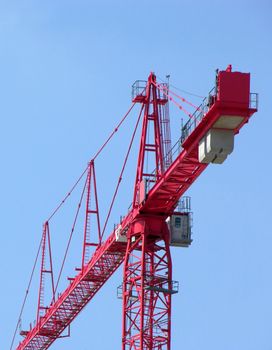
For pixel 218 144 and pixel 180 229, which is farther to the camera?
pixel 180 229

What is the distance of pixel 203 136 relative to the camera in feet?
267

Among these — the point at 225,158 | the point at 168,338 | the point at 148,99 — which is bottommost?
the point at 168,338

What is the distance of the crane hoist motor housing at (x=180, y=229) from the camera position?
306ft

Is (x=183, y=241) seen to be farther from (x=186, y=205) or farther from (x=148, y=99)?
(x=148, y=99)

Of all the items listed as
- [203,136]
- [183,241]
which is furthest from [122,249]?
[203,136]

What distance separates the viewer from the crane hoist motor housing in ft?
306

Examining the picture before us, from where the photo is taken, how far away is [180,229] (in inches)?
3688

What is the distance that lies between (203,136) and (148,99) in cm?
1438

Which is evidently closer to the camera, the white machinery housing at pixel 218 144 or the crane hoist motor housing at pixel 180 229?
the white machinery housing at pixel 218 144

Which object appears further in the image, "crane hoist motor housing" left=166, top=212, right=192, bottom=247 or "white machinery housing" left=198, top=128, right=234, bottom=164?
"crane hoist motor housing" left=166, top=212, right=192, bottom=247

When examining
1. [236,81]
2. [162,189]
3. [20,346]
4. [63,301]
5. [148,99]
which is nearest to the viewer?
Result: [236,81]

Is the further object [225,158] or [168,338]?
[168,338]

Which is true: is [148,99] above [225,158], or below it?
above

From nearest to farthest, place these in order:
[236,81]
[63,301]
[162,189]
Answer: [236,81] → [162,189] → [63,301]
